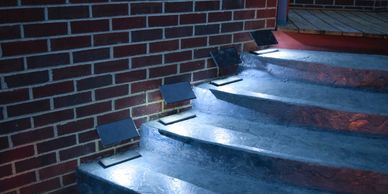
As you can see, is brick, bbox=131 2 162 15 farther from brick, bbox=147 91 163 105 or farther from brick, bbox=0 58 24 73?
brick, bbox=0 58 24 73

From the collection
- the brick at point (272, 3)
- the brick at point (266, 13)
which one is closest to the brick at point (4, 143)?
the brick at point (266, 13)

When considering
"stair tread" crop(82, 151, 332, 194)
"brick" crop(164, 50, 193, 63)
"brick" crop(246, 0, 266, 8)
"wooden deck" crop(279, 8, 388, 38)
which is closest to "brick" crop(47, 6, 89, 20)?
"brick" crop(164, 50, 193, 63)

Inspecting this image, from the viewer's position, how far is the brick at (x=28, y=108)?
1933mm

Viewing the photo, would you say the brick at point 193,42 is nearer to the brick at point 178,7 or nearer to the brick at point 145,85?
the brick at point 178,7

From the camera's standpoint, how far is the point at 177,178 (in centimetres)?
211

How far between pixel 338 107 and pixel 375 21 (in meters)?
1.78

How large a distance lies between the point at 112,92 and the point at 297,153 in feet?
3.61

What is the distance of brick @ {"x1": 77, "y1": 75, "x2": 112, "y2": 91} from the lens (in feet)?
7.14

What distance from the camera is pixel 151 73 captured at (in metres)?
2.50

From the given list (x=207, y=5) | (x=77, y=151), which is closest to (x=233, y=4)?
(x=207, y=5)

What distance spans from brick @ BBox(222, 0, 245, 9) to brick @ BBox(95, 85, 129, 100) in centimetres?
98

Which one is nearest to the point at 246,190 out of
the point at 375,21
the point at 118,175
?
the point at 118,175

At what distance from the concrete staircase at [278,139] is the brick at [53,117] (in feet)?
1.03

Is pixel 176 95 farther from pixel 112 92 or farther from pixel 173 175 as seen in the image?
pixel 173 175
